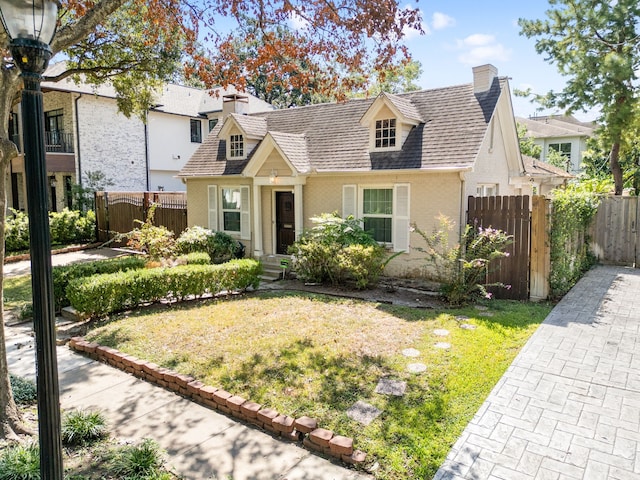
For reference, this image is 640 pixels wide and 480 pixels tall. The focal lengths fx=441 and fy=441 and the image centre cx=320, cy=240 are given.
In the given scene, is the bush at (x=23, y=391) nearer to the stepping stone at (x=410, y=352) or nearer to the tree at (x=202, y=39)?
the tree at (x=202, y=39)

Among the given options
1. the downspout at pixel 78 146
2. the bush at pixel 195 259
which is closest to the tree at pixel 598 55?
the bush at pixel 195 259

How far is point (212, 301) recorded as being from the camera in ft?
34.6

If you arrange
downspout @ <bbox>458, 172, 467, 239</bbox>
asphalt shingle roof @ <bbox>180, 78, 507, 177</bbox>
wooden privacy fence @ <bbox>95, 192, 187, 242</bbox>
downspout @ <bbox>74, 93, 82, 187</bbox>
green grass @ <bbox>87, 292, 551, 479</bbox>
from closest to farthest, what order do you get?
green grass @ <bbox>87, 292, 551, 479</bbox>
downspout @ <bbox>458, 172, 467, 239</bbox>
asphalt shingle roof @ <bbox>180, 78, 507, 177</bbox>
wooden privacy fence @ <bbox>95, 192, 187, 242</bbox>
downspout @ <bbox>74, 93, 82, 187</bbox>

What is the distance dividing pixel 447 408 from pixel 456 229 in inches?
266

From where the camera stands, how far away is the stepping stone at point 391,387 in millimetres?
5605

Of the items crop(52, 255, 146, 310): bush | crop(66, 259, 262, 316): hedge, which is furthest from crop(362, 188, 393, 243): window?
crop(52, 255, 146, 310): bush

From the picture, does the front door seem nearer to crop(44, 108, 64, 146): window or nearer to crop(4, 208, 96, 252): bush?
crop(4, 208, 96, 252): bush

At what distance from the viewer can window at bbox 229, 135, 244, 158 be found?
15.9 m

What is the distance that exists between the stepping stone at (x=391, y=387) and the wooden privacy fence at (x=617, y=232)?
462 inches

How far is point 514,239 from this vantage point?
33.4 ft

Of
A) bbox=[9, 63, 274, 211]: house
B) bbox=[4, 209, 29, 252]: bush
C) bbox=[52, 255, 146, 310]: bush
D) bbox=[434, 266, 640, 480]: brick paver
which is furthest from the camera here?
bbox=[9, 63, 274, 211]: house

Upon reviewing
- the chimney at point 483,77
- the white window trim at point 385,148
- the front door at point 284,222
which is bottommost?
the front door at point 284,222

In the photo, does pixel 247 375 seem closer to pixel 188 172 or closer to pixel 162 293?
pixel 162 293

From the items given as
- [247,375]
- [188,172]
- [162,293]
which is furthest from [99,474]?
[188,172]
